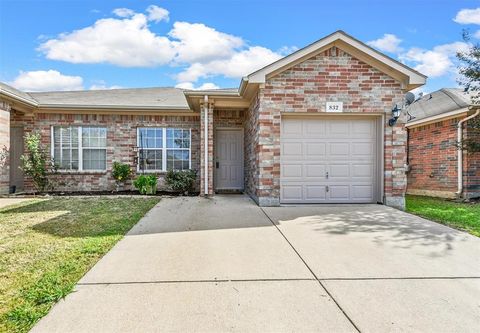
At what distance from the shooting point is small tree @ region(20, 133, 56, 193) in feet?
34.7

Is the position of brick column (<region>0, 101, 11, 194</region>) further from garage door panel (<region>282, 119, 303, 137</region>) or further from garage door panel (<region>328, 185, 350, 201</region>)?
garage door panel (<region>328, 185, 350, 201</region>)

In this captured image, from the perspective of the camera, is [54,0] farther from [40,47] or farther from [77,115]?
[40,47]

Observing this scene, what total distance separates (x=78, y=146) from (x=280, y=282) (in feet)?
35.2

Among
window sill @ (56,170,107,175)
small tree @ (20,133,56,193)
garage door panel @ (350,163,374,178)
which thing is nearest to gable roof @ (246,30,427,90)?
garage door panel @ (350,163,374,178)

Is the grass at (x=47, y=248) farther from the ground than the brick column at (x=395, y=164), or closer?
closer

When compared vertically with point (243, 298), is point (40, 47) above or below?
above

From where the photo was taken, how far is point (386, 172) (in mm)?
8117

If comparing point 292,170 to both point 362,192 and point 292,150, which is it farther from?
point 362,192

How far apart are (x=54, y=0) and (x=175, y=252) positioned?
982 centimetres

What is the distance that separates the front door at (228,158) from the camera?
37.9 ft

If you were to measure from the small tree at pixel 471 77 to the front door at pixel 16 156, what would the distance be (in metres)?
15.8

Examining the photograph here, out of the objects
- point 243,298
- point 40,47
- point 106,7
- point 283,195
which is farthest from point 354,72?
point 40,47

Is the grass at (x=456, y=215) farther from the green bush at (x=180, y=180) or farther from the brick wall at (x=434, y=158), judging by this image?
the green bush at (x=180, y=180)

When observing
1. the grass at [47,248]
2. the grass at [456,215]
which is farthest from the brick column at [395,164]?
the grass at [47,248]
